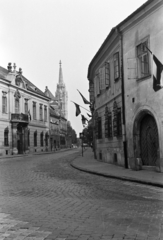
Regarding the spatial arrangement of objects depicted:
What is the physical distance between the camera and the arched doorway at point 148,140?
14.5m

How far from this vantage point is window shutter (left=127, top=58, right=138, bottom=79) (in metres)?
15.6

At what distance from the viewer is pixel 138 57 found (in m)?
15.5

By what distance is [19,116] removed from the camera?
43312 mm

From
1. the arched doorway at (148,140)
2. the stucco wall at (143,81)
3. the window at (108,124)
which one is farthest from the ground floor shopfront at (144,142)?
the window at (108,124)

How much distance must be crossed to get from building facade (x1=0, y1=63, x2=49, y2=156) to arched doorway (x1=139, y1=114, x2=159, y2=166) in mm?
27727

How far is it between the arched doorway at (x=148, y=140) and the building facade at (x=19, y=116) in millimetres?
27727

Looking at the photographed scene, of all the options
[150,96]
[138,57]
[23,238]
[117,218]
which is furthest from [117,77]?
[23,238]

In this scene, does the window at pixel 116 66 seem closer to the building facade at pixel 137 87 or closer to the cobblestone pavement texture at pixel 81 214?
the building facade at pixel 137 87

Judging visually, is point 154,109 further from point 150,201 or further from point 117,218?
point 117,218

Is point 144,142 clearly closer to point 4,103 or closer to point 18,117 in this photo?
point 4,103

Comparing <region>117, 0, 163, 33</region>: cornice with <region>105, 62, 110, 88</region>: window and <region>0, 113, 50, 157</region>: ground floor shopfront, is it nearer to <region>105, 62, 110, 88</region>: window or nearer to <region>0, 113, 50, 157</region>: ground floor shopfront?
<region>105, 62, 110, 88</region>: window

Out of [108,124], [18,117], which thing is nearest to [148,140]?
[108,124]

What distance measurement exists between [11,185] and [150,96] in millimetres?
7551

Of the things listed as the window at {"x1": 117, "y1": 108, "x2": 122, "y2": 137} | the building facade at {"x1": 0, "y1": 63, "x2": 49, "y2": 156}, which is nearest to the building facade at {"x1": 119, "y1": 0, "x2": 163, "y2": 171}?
the window at {"x1": 117, "y1": 108, "x2": 122, "y2": 137}
